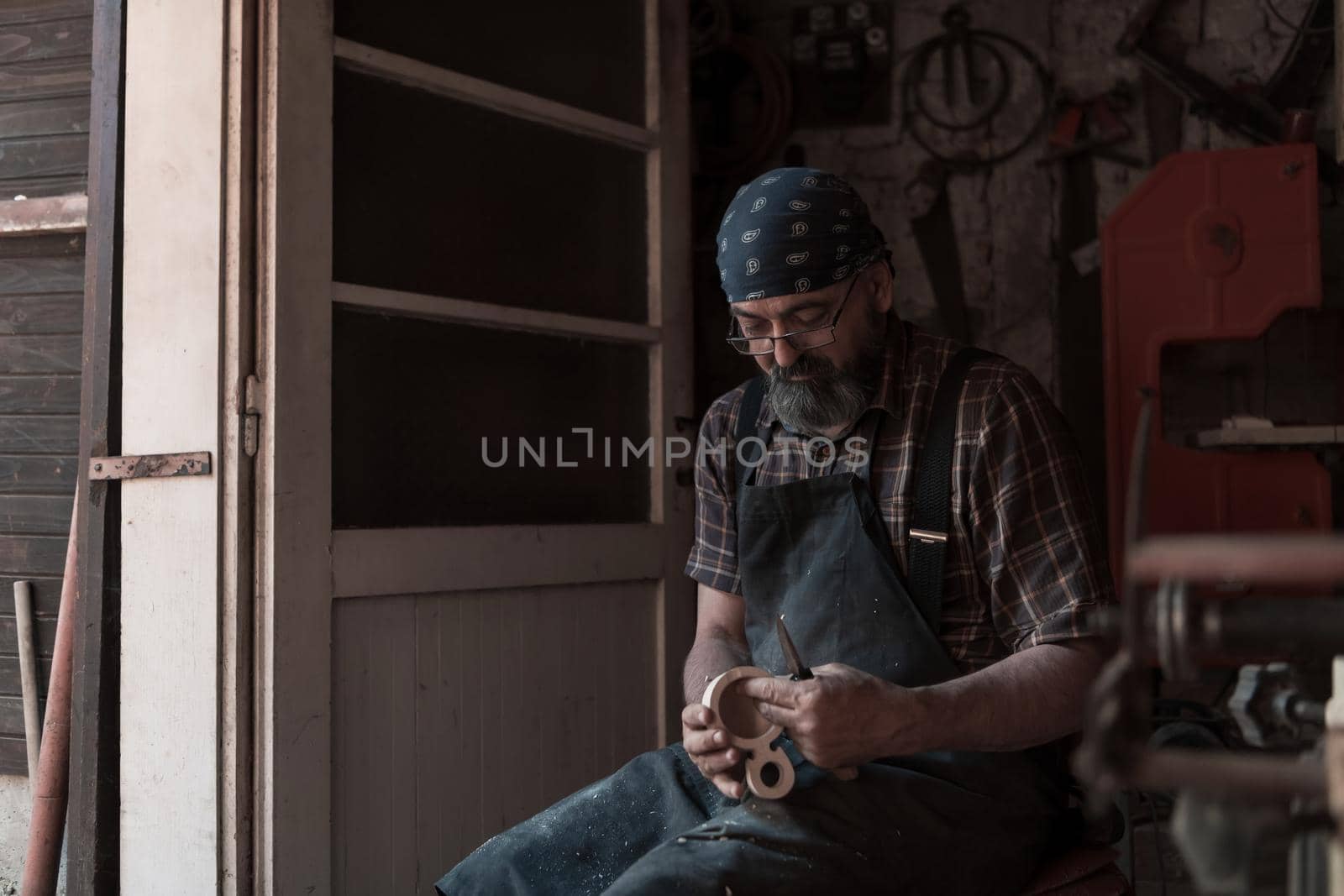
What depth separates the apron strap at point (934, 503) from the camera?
1791 millimetres

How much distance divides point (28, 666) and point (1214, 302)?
10.7ft

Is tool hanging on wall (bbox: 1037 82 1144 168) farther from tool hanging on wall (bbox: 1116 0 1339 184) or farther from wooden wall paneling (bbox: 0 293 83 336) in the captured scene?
wooden wall paneling (bbox: 0 293 83 336)

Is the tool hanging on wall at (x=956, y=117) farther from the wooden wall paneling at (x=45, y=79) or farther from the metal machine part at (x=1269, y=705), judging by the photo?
the metal machine part at (x=1269, y=705)

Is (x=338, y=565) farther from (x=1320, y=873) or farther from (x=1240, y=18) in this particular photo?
(x=1240, y=18)

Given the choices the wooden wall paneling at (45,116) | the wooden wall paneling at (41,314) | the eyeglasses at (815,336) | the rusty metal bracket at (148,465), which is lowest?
the rusty metal bracket at (148,465)

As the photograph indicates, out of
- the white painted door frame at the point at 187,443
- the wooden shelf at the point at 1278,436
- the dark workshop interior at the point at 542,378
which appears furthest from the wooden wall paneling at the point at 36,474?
the wooden shelf at the point at 1278,436

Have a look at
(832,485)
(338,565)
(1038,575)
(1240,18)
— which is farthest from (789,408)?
(1240,18)

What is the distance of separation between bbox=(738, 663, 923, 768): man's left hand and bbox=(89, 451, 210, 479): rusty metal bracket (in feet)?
4.25

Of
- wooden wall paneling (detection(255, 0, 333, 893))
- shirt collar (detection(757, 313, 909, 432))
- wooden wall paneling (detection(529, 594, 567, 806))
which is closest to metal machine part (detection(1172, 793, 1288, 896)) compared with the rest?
shirt collar (detection(757, 313, 909, 432))

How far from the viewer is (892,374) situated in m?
1.94

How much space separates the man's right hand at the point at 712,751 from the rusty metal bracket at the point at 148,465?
1.17m

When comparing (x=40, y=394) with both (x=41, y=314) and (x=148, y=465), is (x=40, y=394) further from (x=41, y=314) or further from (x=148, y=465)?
(x=148, y=465)

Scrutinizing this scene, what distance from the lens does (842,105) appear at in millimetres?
4062

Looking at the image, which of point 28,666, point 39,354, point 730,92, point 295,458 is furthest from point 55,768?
point 730,92
